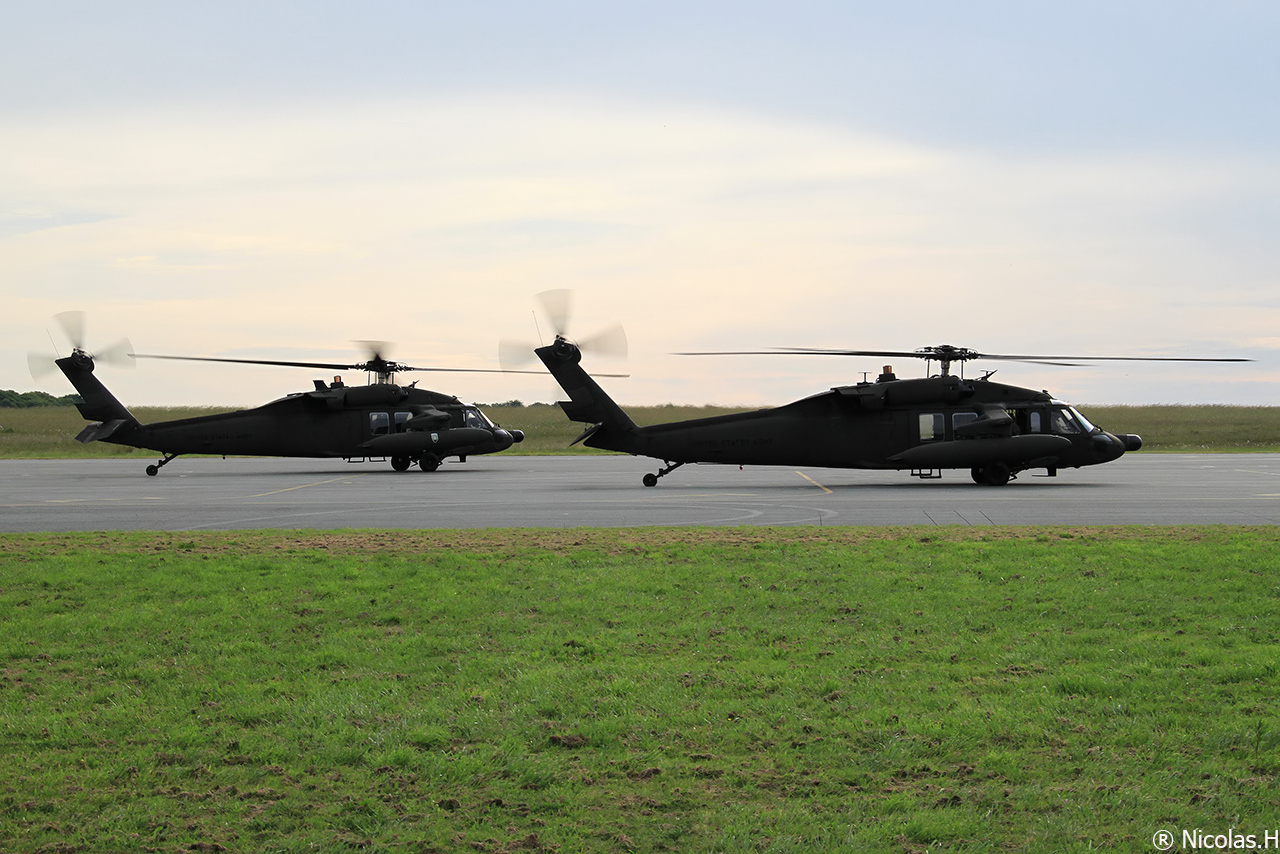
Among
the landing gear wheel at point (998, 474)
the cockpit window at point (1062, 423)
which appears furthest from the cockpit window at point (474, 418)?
the cockpit window at point (1062, 423)

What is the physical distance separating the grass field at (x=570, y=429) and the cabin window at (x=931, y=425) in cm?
2959

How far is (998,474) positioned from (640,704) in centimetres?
2459

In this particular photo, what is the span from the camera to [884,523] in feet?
59.5

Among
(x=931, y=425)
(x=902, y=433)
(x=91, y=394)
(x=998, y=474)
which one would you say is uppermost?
(x=91, y=394)

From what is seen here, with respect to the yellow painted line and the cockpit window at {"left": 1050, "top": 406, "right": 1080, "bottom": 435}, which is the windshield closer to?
the cockpit window at {"left": 1050, "top": 406, "right": 1080, "bottom": 435}

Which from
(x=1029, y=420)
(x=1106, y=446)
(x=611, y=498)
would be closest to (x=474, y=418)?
(x=611, y=498)

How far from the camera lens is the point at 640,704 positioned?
7.12 meters

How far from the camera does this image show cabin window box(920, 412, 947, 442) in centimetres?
2969

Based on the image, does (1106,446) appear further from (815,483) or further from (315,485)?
(315,485)

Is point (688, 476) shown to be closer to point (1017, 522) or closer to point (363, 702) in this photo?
point (1017, 522)

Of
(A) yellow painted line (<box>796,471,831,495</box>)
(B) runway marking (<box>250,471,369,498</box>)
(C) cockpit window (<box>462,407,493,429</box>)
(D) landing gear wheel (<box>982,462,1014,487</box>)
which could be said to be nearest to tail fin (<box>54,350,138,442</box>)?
(B) runway marking (<box>250,471,369,498</box>)

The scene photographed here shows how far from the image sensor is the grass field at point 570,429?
202ft

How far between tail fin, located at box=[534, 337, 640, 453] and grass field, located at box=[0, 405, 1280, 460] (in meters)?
26.0

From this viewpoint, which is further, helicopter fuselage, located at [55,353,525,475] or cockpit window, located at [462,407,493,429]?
cockpit window, located at [462,407,493,429]
